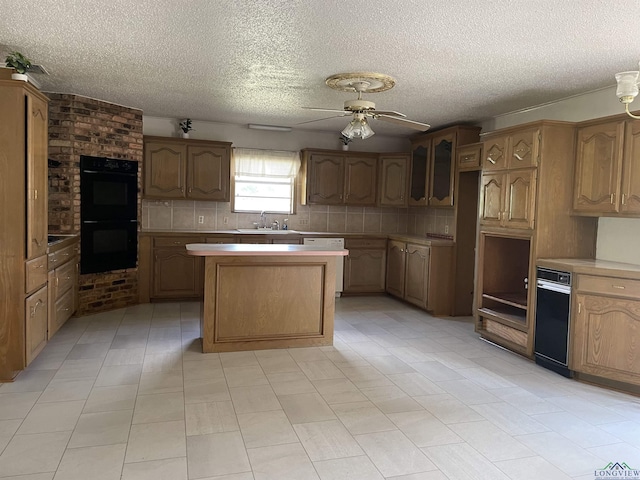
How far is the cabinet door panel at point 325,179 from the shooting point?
664cm

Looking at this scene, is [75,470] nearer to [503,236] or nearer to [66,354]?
[66,354]

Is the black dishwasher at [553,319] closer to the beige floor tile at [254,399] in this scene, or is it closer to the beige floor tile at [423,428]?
the beige floor tile at [423,428]

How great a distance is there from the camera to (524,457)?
7.94 feet

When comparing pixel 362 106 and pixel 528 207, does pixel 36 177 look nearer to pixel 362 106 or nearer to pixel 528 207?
pixel 362 106

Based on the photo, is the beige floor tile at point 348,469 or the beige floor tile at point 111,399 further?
the beige floor tile at point 111,399

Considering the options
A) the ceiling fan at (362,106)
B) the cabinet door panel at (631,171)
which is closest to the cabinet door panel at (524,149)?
the cabinet door panel at (631,171)

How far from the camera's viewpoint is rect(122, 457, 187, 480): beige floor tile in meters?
2.14

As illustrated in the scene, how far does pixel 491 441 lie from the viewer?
2582mm

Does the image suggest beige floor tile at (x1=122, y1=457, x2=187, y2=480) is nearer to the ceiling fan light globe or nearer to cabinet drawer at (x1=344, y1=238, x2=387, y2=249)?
the ceiling fan light globe

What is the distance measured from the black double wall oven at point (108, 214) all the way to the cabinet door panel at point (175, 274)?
12.8 inches

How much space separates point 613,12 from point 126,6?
2.74 metres

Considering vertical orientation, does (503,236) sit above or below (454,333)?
above

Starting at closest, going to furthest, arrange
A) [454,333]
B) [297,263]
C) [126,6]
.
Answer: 1. [126,6]
2. [297,263]
3. [454,333]

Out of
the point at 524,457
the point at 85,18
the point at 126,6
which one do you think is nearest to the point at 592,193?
the point at 524,457
